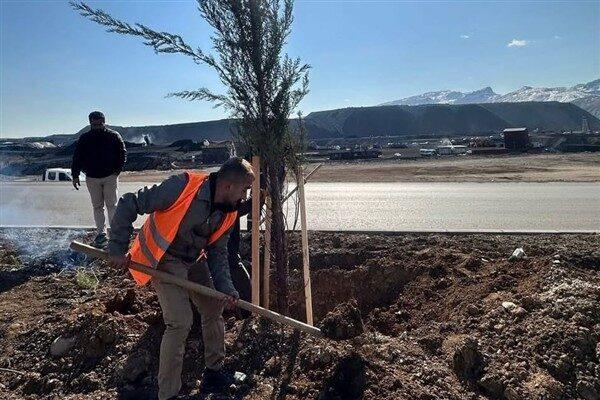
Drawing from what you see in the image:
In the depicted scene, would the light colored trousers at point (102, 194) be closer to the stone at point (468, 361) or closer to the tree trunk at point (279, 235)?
the tree trunk at point (279, 235)

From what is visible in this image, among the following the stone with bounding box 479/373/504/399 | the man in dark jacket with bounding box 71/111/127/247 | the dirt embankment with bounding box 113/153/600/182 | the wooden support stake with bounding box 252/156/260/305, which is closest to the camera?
the stone with bounding box 479/373/504/399

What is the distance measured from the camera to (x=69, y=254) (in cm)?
701

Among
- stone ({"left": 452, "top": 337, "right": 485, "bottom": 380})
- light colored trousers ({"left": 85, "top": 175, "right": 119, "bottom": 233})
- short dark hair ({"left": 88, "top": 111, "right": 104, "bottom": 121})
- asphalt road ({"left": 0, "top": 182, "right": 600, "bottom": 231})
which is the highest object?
short dark hair ({"left": 88, "top": 111, "right": 104, "bottom": 121})

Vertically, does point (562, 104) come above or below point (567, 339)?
above

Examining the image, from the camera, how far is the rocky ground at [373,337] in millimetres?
3570

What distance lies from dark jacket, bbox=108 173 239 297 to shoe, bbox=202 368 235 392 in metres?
0.84

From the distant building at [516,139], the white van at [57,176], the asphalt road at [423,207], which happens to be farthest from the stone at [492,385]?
the distant building at [516,139]

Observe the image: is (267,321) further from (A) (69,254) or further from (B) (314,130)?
(B) (314,130)

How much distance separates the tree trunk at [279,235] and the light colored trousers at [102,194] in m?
3.07

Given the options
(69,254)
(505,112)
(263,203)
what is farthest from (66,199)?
(505,112)

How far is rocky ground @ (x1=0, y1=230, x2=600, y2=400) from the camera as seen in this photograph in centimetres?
357

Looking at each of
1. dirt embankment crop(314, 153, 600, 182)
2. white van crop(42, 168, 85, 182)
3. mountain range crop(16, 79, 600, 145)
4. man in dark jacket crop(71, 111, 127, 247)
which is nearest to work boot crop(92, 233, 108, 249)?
man in dark jacket crop(71, 111, 127, 247)

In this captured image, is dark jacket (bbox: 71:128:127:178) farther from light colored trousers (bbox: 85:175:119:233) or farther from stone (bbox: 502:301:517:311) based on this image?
stone (bbox: 502:301:517:311)

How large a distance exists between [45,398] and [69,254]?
3.58m
